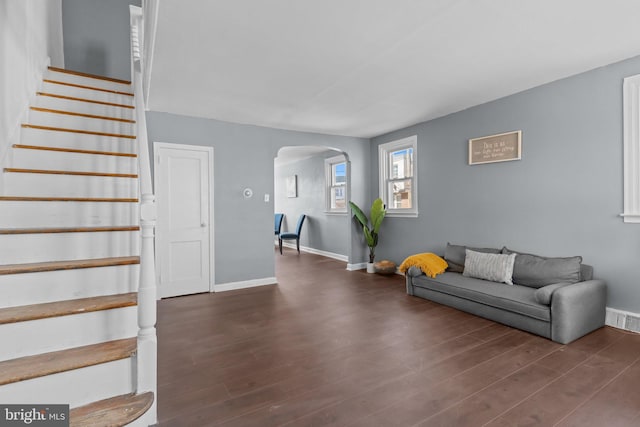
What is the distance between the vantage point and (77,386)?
1.40m

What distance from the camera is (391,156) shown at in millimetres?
5535

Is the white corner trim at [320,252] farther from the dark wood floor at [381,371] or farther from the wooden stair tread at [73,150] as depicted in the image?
the wooden stair tread at [73,150]

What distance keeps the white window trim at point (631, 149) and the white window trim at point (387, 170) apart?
2.46 meters

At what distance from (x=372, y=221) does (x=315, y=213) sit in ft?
7.87

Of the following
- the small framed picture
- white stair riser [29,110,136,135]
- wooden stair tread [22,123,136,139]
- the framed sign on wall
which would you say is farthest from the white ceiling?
the small framed picture

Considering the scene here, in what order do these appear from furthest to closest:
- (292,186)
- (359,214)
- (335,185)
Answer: (292,186)
(335,185)
(359,214)

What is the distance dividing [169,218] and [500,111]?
441 cm

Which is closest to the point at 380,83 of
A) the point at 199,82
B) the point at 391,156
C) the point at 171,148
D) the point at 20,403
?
the point at 199,82

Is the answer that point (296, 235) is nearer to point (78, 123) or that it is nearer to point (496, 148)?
point (496, 148)

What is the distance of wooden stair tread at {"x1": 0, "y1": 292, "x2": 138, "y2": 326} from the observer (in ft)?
4.64

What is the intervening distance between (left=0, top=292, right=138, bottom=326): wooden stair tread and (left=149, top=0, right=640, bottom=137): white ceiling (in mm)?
1821

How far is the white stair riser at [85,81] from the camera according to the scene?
321cm

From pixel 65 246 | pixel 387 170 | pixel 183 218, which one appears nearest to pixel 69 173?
pixel 65 246

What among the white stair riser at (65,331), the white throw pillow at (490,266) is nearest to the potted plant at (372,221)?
the white throw pillow at (490,266)
